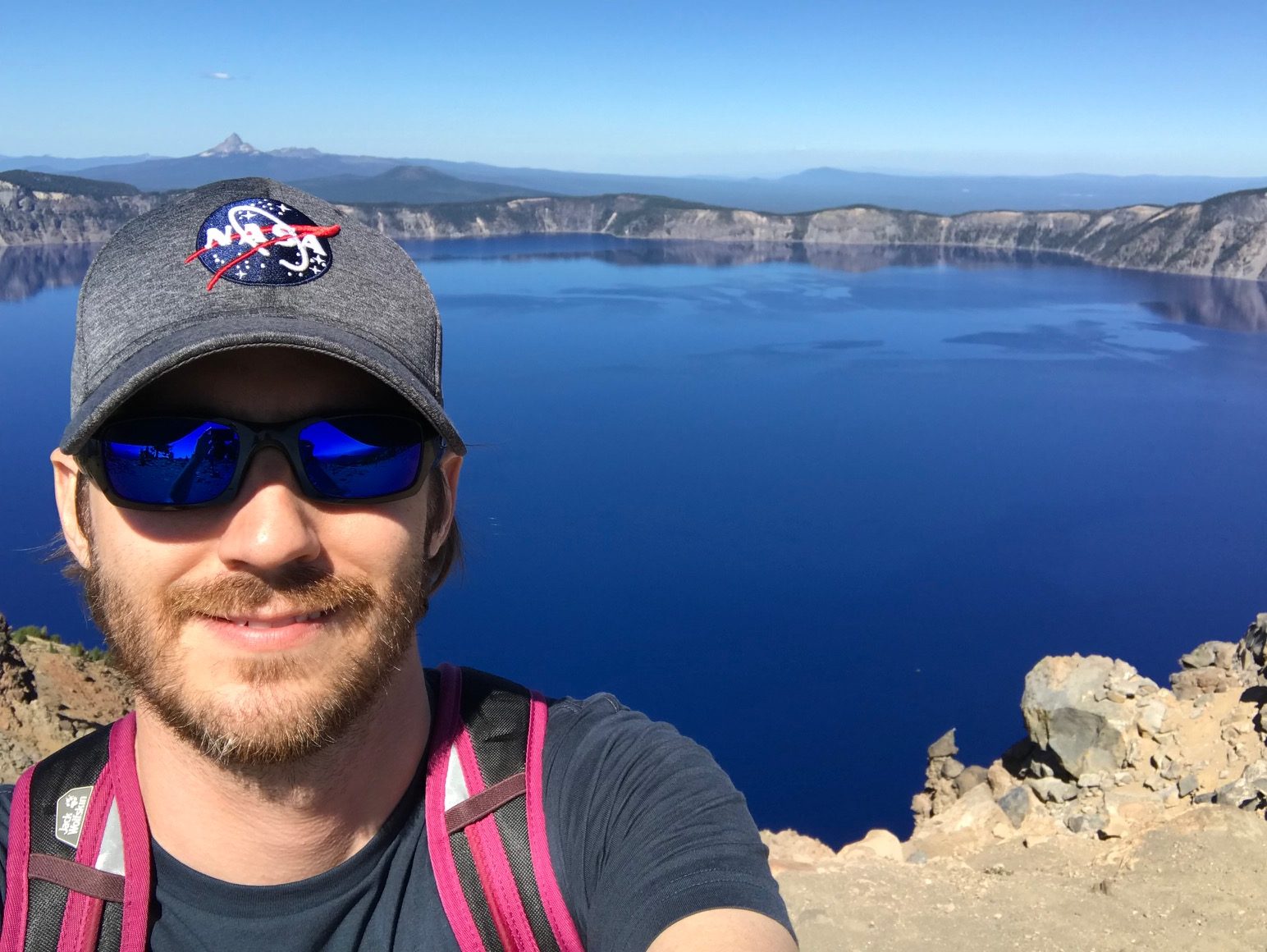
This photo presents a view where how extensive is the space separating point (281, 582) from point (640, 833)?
2.20 feet

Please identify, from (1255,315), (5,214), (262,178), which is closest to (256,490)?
(262,178)

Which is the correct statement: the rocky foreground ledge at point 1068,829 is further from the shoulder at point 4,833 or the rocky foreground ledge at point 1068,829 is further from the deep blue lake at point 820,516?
the shoulder at point 4,833

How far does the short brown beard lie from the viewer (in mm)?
1313

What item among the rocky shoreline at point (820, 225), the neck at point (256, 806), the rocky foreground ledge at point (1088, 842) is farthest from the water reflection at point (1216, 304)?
the neck at point (256, 806)

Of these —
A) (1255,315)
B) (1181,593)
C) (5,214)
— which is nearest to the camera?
(1181,593)

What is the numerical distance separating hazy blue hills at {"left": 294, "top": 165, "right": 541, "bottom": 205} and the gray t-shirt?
117723mm

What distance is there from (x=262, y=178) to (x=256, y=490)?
1.75 feet

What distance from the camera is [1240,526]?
2570 cm

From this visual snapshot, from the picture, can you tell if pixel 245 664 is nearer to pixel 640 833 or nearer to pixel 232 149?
pixel 640 833

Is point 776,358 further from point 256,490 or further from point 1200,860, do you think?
point 256,490

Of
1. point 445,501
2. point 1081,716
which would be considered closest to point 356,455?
point 445,501

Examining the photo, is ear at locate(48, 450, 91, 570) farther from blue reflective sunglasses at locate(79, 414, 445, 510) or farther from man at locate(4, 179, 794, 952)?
blue reflective sunglasses at locate(79, 414, 445, 510)

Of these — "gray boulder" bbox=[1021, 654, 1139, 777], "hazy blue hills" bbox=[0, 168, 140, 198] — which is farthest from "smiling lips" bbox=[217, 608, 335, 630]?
"hazy blue hills" bbox=[0, 168, 140, 198]

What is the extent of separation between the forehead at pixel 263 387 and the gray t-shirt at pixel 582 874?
628 mm
